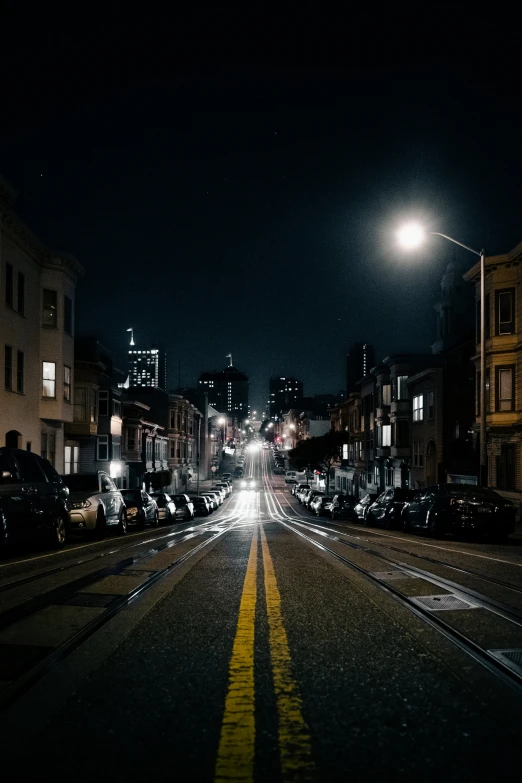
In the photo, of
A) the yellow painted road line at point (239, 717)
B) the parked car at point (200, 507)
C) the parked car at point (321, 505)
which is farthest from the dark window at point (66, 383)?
the yellow painted road line at point (239, 717)

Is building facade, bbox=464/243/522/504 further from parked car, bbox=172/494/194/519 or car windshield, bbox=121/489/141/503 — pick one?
car windshield, bbox=121/489/141/503

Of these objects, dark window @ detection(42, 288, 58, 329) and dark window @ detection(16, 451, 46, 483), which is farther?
dark window @ detection(42, 288, 58, 329)

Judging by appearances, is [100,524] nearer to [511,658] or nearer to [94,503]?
[94,503]

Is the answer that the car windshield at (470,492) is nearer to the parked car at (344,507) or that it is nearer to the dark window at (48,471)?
the dark window at (48,471)

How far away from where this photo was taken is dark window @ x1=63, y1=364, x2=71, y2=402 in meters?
35.2

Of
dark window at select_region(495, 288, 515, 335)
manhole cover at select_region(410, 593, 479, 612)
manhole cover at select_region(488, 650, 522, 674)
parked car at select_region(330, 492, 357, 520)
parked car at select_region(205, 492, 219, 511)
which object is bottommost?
parked car at select_region(205, 492, 219, 511)

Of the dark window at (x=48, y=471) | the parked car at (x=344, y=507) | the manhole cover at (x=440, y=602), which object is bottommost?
the parked car at (x=344, y=507)

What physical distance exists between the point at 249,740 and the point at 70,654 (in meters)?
2.12

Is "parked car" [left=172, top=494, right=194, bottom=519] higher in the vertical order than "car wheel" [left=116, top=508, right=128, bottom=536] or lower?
lower

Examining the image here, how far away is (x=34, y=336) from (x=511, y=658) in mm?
30487

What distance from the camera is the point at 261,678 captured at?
4684 millimetres

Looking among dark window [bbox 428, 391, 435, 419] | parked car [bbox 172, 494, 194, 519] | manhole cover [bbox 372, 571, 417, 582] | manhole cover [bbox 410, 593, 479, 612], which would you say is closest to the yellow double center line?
manhole cover [bbox 410, 593, 479, 612]

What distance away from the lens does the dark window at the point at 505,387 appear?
33.6m

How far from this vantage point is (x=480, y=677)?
470cm
